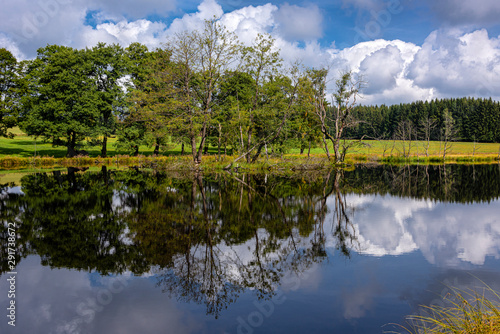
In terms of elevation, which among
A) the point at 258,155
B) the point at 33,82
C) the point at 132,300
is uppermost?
the point at 33,82

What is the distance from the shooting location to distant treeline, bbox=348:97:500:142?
11044cm

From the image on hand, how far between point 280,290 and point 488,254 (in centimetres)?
688

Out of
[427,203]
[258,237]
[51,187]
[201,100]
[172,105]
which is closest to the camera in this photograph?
[258,237]

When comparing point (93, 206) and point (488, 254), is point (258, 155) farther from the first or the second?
point (488, 254)

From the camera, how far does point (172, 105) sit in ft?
109

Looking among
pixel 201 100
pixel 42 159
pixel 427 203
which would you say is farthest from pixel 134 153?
pixel 427 203

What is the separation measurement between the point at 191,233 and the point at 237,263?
2.95 metres

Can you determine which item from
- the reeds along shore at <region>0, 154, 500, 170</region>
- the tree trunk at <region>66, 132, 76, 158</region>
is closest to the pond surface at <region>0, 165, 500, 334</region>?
the reeds along shore at <region>0, 154, 500, 170</region>

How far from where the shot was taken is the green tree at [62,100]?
153 ft

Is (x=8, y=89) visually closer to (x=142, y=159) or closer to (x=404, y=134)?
(x=142, y=159)

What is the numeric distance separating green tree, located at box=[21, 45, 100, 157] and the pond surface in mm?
34937

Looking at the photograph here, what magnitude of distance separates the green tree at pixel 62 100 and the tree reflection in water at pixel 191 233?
30.1 metres

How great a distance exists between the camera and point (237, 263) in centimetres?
844

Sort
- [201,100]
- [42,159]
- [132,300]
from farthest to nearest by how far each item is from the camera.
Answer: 1. [42,159]
2. [201,100]
3. [132,300]
